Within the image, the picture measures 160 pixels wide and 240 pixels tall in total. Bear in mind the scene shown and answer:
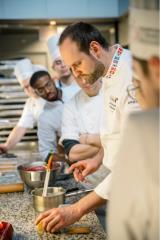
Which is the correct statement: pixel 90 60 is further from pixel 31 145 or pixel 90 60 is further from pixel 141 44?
pixel 31 145

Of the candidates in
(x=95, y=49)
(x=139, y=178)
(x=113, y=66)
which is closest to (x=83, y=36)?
(x=95, y=49)

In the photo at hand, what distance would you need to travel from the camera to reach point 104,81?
155 centimetres

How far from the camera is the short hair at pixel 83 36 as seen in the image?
1.62 metres

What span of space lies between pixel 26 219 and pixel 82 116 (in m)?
1.07

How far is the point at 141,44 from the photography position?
0.59 m

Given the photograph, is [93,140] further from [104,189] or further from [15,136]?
[15,136]

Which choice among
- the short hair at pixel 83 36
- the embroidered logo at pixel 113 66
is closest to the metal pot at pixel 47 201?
the embroidered logo at pixel 113 66

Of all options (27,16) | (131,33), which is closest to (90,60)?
(131,33)

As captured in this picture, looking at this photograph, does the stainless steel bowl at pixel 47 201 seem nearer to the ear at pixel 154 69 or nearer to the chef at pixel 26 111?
the ear at pixel 154 69

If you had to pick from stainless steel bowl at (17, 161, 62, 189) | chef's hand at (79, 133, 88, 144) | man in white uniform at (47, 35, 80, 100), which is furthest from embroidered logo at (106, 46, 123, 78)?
man in white uniform at (47, 35, 80, 100)

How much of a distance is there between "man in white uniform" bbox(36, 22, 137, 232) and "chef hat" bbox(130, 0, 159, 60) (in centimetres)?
69

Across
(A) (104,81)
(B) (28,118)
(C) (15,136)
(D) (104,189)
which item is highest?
(A) (104,81)

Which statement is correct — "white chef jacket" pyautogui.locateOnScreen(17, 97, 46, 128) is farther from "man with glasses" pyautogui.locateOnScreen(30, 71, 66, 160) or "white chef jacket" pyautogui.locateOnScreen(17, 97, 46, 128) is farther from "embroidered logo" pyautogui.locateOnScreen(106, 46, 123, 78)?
"embroidered logo" pyautogui.locateOnScreen(106, 46, 123, 78)

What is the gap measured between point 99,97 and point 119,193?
175cm
